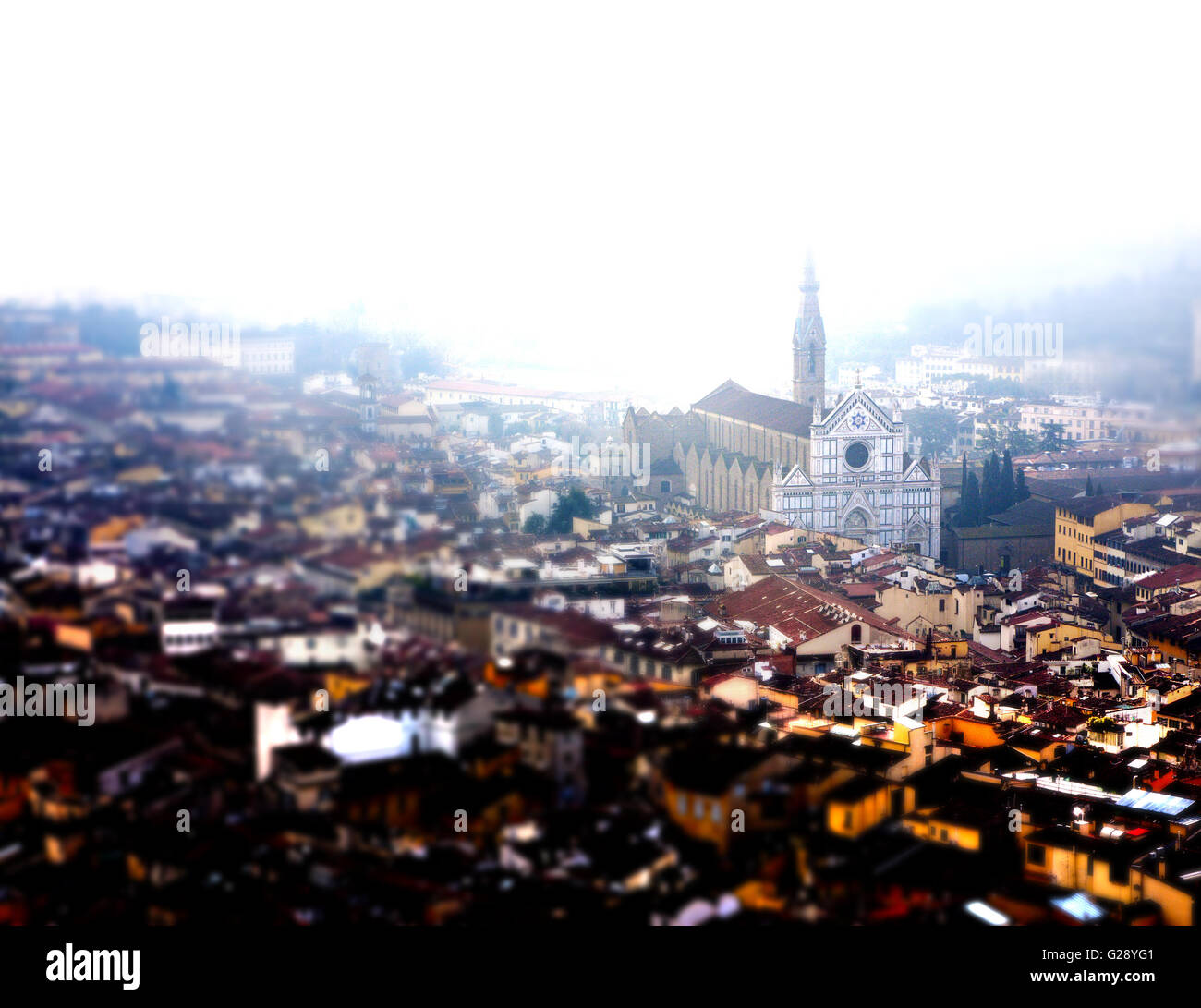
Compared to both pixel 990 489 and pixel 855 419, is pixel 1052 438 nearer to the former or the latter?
pixel 990 489

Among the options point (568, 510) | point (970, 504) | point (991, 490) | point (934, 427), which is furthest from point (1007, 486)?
point (934, 427)

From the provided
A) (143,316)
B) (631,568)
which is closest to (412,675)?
(143,316)

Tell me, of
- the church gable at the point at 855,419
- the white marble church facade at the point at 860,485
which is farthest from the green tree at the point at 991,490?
the church gable at the point at 855,419

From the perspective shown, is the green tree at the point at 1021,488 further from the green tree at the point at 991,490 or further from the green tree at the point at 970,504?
the green tree at the point at 970,504

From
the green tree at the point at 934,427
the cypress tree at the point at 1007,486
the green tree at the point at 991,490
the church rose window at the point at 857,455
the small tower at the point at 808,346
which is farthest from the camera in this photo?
the green tree at the point at 934,427

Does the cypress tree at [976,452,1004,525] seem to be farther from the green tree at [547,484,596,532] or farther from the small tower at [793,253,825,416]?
the green tree at [547,484,596,532]

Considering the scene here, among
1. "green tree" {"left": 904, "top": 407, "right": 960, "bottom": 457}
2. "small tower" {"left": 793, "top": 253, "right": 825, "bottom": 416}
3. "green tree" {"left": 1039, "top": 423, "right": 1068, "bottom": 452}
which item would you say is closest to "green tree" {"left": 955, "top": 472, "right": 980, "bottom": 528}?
"small tower" {"left": 793, "top": 253, "right": 825, "bottom": 416}
